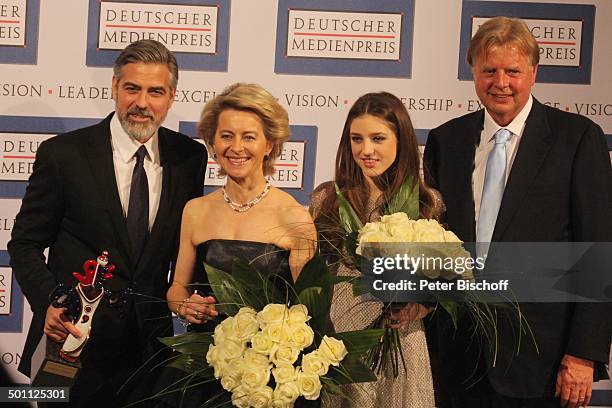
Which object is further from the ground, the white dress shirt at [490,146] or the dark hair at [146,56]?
the dark hair at [146,56]

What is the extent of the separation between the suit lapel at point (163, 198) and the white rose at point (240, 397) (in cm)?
96

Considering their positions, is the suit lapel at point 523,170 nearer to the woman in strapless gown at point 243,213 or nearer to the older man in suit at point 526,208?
the older man in suit at point 526,208

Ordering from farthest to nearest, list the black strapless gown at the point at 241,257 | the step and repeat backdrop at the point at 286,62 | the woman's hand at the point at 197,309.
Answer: the step and repeat backdrop at the point at 286,62
the black strapless gown at the point at 241,257
the woman's hand at the point at 197,309

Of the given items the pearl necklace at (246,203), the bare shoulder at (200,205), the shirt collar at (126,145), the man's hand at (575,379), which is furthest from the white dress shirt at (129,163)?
the man's hand at (575,379)

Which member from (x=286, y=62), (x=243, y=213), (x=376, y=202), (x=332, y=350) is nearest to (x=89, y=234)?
(x=243, y=213)

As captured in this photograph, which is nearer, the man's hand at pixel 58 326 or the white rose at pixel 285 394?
the white rose at pixel 285 394

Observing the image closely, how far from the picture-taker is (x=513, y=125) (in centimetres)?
329

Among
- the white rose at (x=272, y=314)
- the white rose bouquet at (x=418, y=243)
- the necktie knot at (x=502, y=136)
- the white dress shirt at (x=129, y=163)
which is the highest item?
the necktie knot at (x=502, y=136)

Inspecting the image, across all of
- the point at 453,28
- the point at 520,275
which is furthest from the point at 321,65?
the point at 520,275

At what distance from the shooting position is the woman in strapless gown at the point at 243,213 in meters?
2.96

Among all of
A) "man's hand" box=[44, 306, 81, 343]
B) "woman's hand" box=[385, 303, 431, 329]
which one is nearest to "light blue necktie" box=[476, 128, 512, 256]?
"woman's hand" box=[385, 303, 431, 329]

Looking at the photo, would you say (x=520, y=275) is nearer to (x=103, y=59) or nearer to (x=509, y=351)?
(x=509, y=351)

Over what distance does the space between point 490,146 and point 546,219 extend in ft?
1.04

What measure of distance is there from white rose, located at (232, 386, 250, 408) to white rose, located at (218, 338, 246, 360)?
8cm
